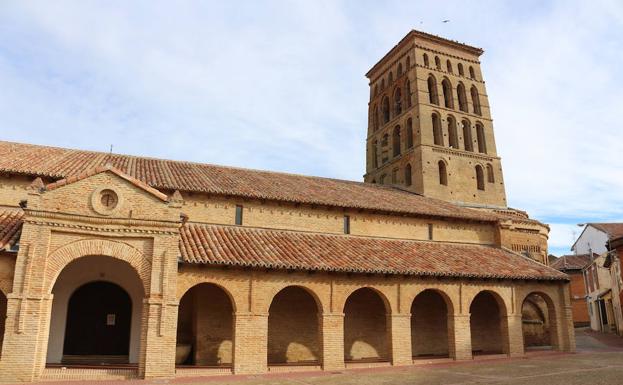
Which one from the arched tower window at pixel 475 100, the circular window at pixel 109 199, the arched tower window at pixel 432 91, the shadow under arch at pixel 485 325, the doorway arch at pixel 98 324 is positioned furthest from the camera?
the arched tower window at pixel 475 100

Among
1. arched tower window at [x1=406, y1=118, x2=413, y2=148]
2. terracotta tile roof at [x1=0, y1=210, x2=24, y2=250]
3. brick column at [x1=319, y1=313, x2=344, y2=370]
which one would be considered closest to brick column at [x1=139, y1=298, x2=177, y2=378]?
terracotta tile roof at [x1=0, y1=210, x2=24, y2=250]

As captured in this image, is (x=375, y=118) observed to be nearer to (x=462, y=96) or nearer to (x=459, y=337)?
(x=462, y=96)

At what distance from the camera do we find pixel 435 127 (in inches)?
1293

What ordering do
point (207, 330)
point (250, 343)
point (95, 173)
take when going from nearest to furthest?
1. point (95, 173)
2. point (250, 343)
3. point (207, 330)

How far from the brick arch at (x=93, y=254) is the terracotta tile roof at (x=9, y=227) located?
1.29 metres

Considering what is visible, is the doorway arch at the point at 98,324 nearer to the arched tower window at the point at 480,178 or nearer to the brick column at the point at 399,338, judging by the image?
the brick column at the point at 399,338

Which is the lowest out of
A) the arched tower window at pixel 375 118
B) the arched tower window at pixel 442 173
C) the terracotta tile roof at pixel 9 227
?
the terracotta tile roof at pixel 9 227

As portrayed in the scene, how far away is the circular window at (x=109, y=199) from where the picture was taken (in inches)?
601

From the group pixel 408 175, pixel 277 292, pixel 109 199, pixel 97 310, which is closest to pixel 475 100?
pixel 408 175

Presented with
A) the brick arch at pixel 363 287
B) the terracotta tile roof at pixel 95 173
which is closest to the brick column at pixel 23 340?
the terracotta tile roof at pixel 95 173

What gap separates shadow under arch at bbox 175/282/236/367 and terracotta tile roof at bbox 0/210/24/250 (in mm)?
5768

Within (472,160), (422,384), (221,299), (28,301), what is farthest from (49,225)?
(472,160)

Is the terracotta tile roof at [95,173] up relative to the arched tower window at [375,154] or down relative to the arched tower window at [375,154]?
down

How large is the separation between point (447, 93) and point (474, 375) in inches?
905
